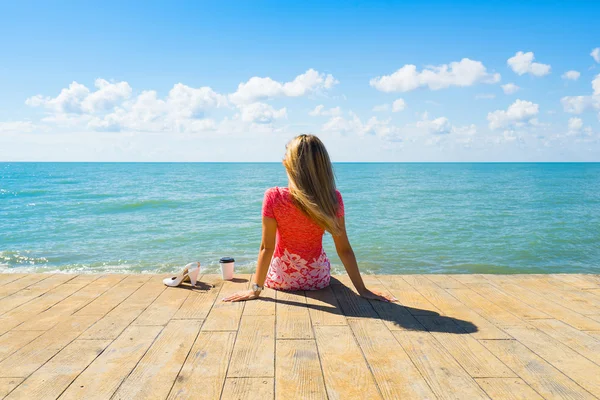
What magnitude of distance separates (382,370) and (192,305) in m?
1.95

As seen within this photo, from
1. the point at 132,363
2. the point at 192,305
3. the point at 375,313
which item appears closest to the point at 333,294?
the point at 375,313

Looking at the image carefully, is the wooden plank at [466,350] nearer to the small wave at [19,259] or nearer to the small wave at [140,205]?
the small wave at [19,259]

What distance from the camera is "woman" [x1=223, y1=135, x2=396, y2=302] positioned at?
3629 mm

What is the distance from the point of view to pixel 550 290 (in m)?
4.31

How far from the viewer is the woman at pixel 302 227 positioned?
3629mm

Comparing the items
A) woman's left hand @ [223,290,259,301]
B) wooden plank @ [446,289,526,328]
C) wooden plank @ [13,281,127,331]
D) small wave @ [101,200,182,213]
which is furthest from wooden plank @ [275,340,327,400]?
small wave @ [101,200,182,213]

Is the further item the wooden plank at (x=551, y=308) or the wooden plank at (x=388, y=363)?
the wooden plank at (x=551, y=308)

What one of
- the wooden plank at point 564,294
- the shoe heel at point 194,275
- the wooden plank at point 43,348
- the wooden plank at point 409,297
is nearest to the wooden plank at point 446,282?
the wooden plank at point 409,297

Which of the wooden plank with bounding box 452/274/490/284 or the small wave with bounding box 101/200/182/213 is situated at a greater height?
the wooden plank with bounding box 452/274/490/284

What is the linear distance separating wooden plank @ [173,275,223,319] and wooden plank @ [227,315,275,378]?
444 millimetres

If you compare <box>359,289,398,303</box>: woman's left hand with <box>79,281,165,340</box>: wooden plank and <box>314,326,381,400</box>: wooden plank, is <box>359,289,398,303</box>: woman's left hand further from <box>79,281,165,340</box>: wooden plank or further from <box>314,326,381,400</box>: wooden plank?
<box>79,281,165,340</box>: wooden plank

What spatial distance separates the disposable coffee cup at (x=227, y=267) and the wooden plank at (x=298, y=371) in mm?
1752

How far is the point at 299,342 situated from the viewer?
2.97m

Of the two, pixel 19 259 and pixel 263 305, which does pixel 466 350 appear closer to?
pixel 263 305
